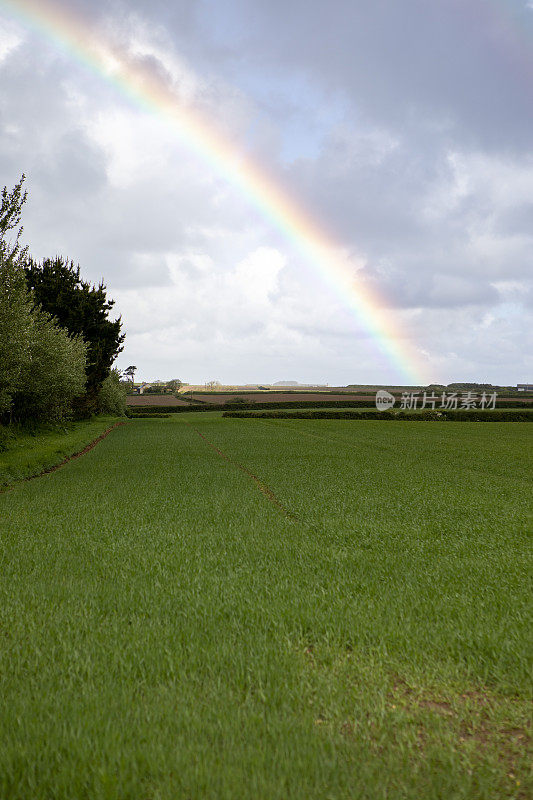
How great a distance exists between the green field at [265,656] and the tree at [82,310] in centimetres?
4194

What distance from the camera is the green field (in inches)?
138

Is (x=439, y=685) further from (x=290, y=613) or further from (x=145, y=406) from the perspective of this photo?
(x=145, y=406)

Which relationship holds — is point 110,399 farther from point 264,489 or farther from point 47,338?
point 264,489

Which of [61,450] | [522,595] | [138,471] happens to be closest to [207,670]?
Answer: [522,595]

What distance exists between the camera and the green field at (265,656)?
3498mm

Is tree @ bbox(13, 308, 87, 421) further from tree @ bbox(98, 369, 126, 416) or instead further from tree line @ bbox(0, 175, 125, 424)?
tree @ bbox(98, 369, 126, 416)

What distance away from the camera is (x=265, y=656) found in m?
5.04

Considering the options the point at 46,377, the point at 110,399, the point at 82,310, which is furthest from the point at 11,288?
the point at 110,399

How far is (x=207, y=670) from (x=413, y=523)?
7.34 meters

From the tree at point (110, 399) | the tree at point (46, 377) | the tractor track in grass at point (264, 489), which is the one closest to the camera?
the tractor track in grass at point (264, 489)

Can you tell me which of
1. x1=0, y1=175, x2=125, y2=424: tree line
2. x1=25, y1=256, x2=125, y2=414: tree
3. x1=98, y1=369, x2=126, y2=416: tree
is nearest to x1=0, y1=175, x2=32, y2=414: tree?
x1=0, y1=175, x2=125, y2=424: tree line

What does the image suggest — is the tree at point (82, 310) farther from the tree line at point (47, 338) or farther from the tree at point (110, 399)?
the tree at point (110, 399)

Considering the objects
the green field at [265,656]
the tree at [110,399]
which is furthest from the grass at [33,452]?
the tree at [110,399]

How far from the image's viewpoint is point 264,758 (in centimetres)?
357
